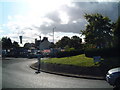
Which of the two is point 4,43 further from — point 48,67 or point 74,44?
point 48,67

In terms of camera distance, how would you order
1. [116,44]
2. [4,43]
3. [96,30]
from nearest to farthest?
[116,44], [96,30], [4,43]

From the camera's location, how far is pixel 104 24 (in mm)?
23797

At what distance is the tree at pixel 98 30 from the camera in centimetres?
2305

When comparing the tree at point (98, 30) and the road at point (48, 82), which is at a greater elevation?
the tree at point (98, 30)

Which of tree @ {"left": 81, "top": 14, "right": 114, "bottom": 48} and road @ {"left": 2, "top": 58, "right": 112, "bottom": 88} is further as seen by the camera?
tree @ {"left": 81, "top": 14, "right": 114, "bottom": 48}


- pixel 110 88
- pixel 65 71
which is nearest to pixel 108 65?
pixel 65 71

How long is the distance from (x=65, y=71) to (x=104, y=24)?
334 inches

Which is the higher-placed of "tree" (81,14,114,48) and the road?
"tree" (81,14,114,48)

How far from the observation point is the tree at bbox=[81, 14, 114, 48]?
23.0m

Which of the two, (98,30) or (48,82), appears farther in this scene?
(98,30)

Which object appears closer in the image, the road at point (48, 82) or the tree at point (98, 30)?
the road at point (48, 82)

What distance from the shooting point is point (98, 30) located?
23047mm

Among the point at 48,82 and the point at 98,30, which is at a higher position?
the point at 98,30

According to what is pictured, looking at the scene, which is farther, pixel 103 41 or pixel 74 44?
pixel 74 44
